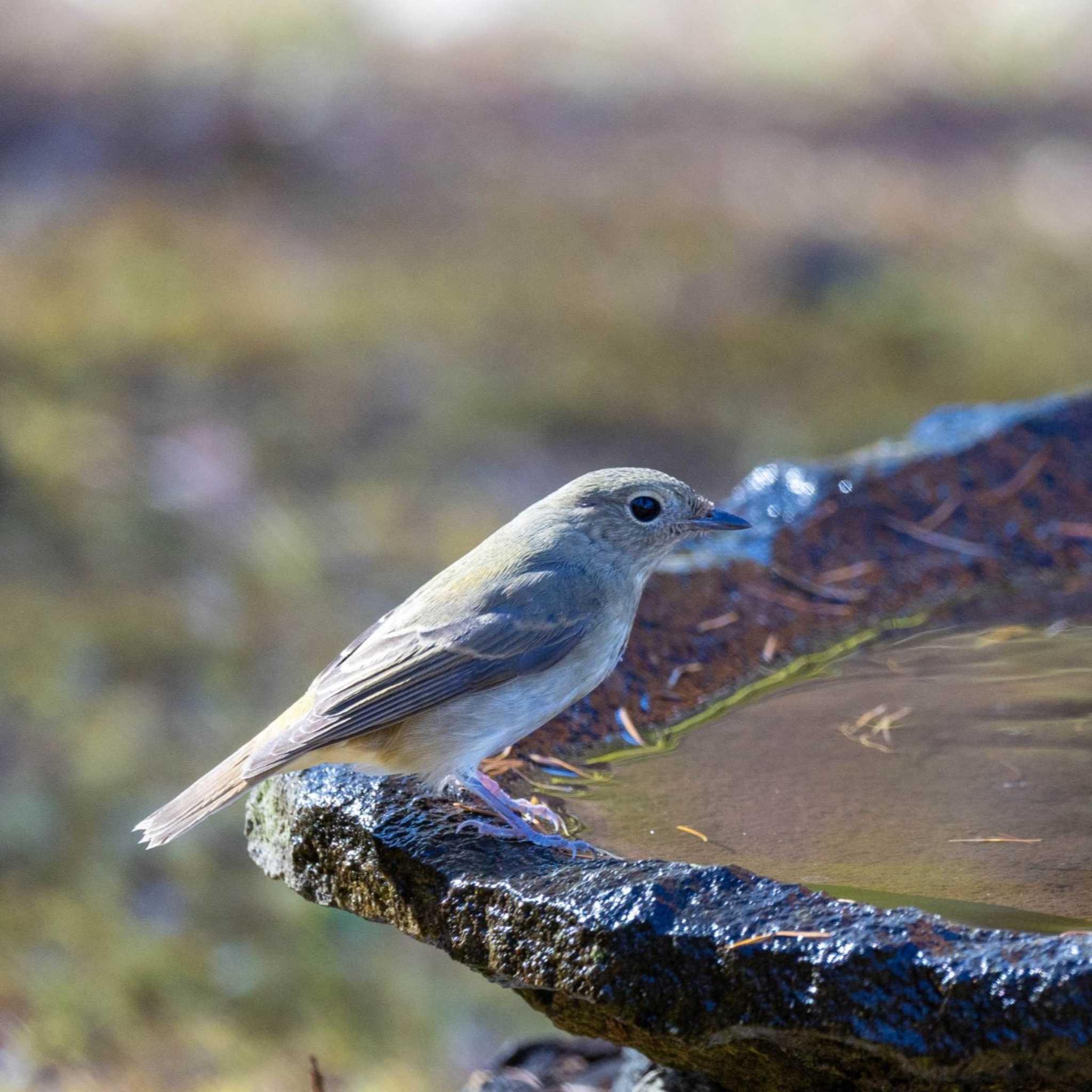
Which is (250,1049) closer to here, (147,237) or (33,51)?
(147,237)

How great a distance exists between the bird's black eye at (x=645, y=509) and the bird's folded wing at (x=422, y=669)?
0.38m

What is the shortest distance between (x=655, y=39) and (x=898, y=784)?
14.4 meters

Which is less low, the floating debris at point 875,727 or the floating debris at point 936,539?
the floating debris at point 936,539

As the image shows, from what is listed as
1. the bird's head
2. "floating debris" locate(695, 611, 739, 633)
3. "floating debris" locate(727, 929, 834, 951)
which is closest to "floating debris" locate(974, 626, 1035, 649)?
"floating debris" locate(695, 611, 739, 633)

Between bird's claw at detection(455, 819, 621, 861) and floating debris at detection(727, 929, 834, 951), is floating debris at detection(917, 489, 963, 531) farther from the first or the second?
floating debris at detection(727, 929, 834, 951)

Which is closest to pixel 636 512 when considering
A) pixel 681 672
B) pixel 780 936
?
pixel 681 672

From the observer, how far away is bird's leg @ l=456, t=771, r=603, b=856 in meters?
2.57

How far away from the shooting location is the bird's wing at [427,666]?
2820 mm

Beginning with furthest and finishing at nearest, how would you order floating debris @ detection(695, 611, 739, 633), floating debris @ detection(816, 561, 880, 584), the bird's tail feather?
floating debris @ detection(816, 561, 880, 584) < floating debris @ detection(695, 611, 739, 633) < the bird's tail feather

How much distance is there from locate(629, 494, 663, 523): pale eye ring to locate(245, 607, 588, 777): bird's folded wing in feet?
1.24

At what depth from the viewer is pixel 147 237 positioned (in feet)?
38.3

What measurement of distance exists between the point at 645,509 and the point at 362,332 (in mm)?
7780

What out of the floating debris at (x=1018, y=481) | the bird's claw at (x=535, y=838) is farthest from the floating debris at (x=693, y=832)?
the floating debris at (x=1018, y=481)

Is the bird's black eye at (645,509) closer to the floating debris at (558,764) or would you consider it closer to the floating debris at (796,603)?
the floating debris at (796,603)
